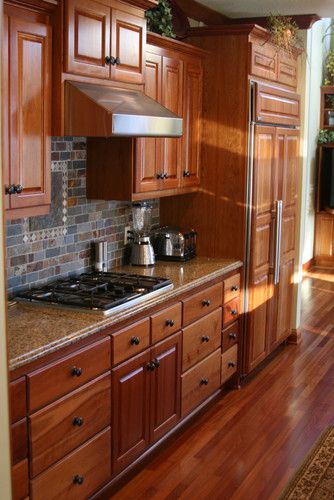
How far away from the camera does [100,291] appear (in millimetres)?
3449

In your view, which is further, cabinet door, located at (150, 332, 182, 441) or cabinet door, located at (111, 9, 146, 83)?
cabinet door, located at (150, 332, 182, 441)

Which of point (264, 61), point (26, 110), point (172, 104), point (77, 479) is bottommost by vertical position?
point (77, 479)

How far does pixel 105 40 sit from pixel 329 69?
6.86 metres

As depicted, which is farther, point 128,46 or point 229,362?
point 229,362

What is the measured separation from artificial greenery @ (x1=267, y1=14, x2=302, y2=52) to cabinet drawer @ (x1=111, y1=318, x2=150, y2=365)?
2.38 meters

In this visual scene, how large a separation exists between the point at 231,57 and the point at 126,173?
128 cm

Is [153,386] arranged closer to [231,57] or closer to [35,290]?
[35,290]

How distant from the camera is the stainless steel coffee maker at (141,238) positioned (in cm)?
421

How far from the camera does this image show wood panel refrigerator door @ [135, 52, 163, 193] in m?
3.72

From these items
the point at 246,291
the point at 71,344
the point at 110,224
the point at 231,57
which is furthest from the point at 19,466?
the point at 231,57

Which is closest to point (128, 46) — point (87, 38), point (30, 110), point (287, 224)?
point (87, 38)

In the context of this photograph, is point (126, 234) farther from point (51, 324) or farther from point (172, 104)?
point (51, 324)

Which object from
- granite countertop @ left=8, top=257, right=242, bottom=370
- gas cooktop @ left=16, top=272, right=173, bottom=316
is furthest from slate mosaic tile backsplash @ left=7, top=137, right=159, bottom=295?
granite countertop @ left=8, top=257, right=242, bottom=370

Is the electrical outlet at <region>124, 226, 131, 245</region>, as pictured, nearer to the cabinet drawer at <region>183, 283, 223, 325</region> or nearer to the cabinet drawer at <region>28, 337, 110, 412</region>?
the cabinet drawer at <region>183, 283, 223, 325</region>
